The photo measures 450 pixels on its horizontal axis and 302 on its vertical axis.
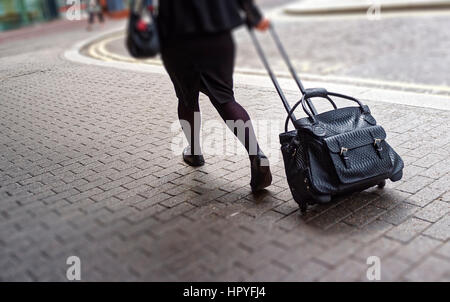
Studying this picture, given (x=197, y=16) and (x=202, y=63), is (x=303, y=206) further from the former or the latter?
(x=197, y=16)

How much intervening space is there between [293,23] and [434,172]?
13311 millimetres

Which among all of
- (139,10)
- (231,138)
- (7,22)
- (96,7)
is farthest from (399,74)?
(7,22)

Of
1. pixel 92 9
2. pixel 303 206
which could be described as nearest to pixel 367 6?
pixel 92 9

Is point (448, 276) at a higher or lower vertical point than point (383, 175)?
lower

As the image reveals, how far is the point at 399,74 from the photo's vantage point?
859 centimetres

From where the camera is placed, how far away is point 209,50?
3152 mm

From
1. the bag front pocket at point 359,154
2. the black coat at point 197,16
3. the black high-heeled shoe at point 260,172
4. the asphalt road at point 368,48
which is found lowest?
the asphalt road at point 368,48

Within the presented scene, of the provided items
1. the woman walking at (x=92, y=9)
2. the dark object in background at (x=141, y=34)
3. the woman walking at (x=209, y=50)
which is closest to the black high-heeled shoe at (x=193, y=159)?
the woman walking at (x=209, y=50)

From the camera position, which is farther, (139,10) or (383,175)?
(383,175)

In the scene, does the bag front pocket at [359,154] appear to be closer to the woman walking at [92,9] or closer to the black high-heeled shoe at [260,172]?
the black high-heeled shoe at [260,172]

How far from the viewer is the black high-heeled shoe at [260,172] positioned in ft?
12.0

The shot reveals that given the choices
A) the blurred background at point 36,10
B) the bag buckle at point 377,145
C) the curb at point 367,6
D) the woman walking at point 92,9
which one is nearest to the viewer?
the bag buckle at point 377,145

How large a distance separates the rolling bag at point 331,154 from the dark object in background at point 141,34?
2.03 feet
